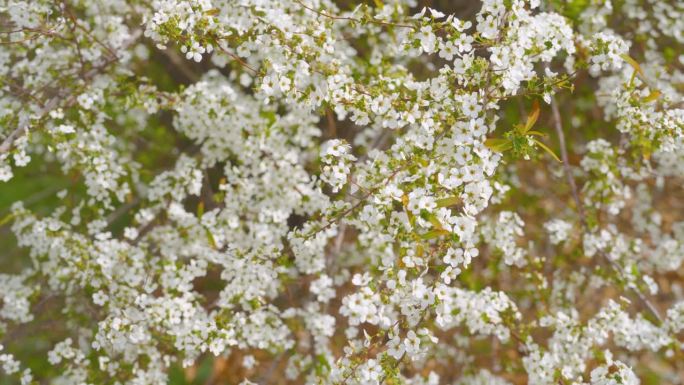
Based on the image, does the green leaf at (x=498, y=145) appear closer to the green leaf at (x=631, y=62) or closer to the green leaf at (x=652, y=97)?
the green leaf at (x=631, y=62)

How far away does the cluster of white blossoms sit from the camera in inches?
132

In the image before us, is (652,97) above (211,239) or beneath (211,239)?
above

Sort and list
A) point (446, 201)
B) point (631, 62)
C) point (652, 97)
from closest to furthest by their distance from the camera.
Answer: point (446, 201)
point (631, 62)
point (652, 97)

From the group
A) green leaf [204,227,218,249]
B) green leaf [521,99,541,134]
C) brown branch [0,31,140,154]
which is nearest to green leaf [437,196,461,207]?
green leaf [521,99,541,134]

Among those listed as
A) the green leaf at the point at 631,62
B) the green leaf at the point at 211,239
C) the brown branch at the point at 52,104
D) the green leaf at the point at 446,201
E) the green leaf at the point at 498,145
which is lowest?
the green leaf at the point at 211,239

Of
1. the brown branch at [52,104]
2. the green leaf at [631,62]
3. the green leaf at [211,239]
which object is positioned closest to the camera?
the green leaf at [631,62]

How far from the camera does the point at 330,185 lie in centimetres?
398

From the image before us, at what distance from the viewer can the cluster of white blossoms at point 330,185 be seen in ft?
11.0

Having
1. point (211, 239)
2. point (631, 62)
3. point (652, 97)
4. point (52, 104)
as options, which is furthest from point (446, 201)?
point (52, 104)

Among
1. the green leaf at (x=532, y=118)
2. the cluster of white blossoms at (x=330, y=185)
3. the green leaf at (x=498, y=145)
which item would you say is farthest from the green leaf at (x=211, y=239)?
the green leaf at (x=532, y=118)

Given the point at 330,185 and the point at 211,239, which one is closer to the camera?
the point at 330,185

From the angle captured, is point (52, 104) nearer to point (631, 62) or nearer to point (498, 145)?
point (498, 145)

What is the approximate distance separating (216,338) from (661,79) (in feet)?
13.1

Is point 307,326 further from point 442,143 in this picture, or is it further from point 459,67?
point 459,67
